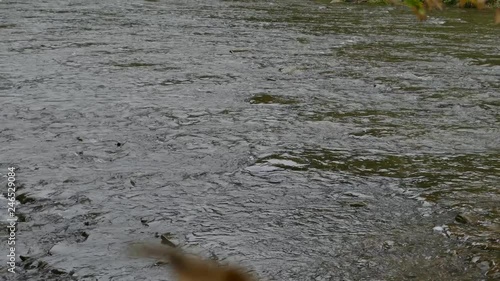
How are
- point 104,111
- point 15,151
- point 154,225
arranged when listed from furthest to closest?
point 104,111, point 15,151, point 154,225

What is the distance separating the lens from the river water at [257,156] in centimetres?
341

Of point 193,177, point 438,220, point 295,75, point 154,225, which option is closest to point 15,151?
point 193,177

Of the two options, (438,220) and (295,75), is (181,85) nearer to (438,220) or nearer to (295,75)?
(295,75)

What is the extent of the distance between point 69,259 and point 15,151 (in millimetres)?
1868

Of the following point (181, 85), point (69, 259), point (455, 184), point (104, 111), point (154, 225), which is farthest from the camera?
point (181, 85)

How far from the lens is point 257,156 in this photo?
4957 millimetres

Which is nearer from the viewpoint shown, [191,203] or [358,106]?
[191,203]

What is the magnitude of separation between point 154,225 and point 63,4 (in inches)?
537

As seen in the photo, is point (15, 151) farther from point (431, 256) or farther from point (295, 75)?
point (295, 75)

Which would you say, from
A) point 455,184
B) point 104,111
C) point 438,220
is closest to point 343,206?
point 438,220

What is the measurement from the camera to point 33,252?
130 inches

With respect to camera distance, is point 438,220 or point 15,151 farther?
point 15,151

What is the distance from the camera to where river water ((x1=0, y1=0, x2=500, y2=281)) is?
134 inches

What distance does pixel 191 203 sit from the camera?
4.04 meters
